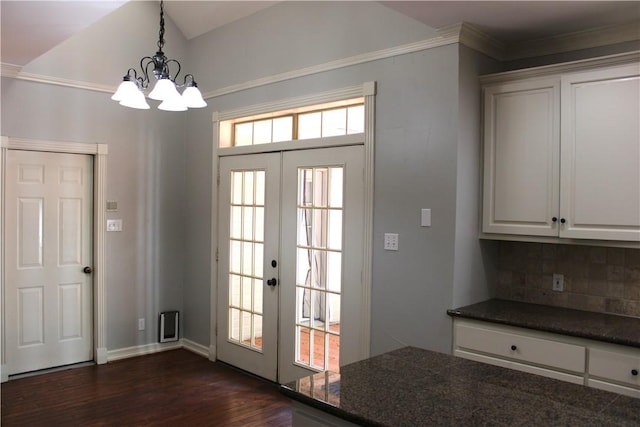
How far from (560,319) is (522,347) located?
28cm

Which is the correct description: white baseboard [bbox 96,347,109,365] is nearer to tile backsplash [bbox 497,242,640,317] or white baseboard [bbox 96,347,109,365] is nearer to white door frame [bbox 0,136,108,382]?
white door frame [bbox 0,136,108,382]

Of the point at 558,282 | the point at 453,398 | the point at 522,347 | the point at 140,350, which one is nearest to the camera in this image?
the point at 453,398

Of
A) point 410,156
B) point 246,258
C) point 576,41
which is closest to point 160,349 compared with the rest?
point 246,258

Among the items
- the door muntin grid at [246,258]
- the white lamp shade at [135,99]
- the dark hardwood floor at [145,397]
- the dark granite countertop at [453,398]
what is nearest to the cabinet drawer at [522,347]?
the dark granite countertop at [453,398]

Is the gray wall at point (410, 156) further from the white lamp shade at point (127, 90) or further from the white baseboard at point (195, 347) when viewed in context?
the white baseboard at point (195, 347)

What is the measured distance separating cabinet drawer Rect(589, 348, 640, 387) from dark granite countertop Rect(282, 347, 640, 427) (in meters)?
0.92

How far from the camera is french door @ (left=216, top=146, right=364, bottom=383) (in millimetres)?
3660

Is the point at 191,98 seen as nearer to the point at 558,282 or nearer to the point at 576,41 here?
the point at 576,41

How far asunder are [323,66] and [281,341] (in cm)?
223

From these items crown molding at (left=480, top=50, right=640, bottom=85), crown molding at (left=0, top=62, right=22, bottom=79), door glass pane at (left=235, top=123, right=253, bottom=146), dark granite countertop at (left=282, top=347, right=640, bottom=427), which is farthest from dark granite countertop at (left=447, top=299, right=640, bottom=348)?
crown molding at (left=0, top=62, right=22, bottom=79)

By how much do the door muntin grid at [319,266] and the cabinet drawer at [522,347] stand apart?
106 centimetres

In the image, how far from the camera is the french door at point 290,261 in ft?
Result: 12.0

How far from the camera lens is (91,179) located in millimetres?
4727

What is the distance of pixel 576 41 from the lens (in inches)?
121
